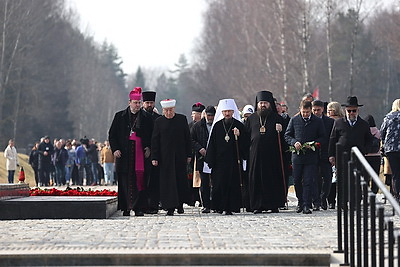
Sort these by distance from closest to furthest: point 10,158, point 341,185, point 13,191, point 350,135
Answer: point 341,185 → point 350,135 → point 13,191 → point 10,158

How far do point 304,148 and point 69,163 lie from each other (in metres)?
27.0

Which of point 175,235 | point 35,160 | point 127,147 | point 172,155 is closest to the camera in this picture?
point 175,235

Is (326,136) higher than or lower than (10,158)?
higher

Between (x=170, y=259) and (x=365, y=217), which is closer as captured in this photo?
(x=365, y=217)

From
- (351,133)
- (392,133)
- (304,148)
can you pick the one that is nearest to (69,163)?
(392,133)

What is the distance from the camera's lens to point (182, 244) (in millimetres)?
11547

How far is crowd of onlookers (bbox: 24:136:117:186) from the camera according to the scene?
1657 inches

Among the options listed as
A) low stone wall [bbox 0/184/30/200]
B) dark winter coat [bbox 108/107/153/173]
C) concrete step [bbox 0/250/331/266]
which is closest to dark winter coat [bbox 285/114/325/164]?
dark winter coat [bbox 108/107/153/173]

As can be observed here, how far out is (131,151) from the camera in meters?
18.4

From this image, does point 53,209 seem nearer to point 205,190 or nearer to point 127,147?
point 127,147

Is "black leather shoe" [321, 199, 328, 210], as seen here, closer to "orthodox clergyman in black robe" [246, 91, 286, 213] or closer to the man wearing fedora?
"orthodox clergyman in black robe" [246, 91, 286, 213]

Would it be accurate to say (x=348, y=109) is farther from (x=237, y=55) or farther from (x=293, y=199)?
(x=237, y=55)

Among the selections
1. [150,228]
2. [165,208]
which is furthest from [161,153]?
[150,228]

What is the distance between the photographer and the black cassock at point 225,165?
18391mm
